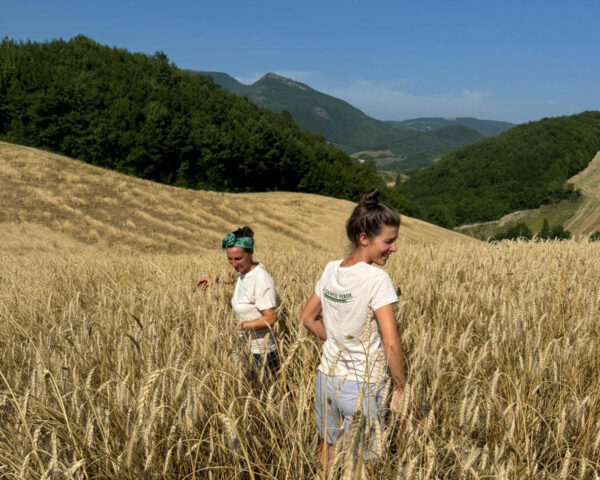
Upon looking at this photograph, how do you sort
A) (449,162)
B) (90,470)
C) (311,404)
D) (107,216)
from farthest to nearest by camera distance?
(449,162)
(107,216)
(311,404)
(90,470)

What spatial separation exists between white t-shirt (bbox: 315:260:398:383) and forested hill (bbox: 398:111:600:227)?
113m

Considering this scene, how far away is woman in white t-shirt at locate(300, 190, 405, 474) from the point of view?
1870 mm

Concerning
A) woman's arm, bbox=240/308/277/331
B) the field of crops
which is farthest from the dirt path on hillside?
woman's arm, bbox=240/308/277/331

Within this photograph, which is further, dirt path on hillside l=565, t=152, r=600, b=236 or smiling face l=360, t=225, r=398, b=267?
dirt path on hillside l=565, t=152, r=600, b=236

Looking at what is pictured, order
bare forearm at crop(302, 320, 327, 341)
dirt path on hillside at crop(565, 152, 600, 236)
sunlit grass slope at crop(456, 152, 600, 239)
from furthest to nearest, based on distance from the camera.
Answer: sunlit grass slope at crop(456, 152, 600, 239)
dirt path on hillside at crop(565, 152, 600, 236)
bare forearm at crop(302, 320, 327, 341)

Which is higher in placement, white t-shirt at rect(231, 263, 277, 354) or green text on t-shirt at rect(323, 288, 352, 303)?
green text on t-shirt at rect(323, 288, 352, 303)

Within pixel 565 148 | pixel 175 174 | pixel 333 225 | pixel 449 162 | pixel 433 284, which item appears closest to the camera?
pixel 433 284

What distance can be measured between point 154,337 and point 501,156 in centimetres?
14906

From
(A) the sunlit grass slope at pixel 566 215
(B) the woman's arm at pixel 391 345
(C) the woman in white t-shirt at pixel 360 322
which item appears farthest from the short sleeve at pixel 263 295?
(A) the sunlit grass slope at pixel 566 215

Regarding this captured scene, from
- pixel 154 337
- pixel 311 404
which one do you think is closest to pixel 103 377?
pixel 154 337

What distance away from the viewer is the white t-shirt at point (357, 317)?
1.92 meters

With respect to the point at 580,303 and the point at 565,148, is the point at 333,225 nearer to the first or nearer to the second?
the point at 580,303

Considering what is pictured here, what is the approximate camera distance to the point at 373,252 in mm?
2035

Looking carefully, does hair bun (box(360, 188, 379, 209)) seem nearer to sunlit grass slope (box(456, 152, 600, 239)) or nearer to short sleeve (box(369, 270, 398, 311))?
short sleeve (box(369, 270, 398, 311))
